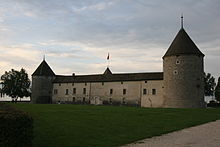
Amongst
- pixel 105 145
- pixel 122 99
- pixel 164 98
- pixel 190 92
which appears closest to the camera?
pixel 105 145

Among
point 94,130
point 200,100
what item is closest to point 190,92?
point 200,100

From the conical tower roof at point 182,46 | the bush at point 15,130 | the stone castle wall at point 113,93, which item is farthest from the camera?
the stone castle wall at point 113,93

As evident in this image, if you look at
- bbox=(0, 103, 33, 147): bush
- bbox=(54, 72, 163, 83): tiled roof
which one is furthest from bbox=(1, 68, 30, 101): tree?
bbox=(0, 103, 33, 147): bush

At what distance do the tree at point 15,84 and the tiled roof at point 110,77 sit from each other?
1010 cm

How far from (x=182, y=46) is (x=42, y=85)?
29071 mm

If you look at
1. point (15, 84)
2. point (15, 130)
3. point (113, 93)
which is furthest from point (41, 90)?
point (15, 130)

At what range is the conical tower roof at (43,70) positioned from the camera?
55281 mm

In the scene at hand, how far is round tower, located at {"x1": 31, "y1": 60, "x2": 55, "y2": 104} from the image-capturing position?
179ft

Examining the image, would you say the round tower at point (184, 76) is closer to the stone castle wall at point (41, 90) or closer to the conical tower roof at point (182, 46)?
the conical tower roof at point (182, 46)

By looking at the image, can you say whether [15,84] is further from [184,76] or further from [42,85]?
[184,76]

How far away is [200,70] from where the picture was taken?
37.8 meters

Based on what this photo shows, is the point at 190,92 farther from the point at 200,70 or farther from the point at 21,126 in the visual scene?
the point at 21,126

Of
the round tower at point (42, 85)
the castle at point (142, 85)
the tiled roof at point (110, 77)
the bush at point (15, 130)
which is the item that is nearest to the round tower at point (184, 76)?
the castle at point (142, 85)

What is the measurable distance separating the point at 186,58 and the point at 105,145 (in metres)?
30.1
